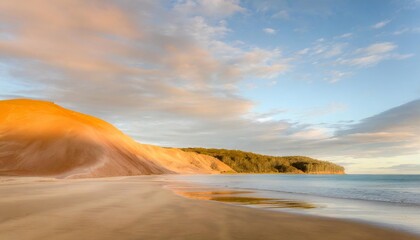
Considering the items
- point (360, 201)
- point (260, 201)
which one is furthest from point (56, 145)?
point (360, 201)

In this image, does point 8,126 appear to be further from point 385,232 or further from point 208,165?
point 208,165

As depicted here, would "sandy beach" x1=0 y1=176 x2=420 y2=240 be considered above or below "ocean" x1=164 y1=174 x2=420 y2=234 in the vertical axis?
below

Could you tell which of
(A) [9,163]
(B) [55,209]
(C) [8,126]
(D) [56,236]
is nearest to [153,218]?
(D) [56,236]

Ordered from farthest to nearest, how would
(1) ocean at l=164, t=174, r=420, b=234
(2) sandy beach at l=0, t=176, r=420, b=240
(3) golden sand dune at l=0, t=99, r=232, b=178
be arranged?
(3) golden sand dune at l=0, t=99, r=232, b=178
(1) ocean at l=164, t=174, r=420, b=234
(2) sandy beach at l=0, t=176, r=420, b=240

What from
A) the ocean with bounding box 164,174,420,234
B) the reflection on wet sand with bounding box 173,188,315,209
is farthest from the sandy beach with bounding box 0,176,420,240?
the reflection on wet sand with bounding box 173,188,315,209

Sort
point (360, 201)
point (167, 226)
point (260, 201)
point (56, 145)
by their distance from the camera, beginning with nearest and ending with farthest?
point (167, 226), point (260, 201), point (360, 201), point (56, 145)

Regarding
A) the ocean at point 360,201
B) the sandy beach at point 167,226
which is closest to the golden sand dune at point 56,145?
the ocean at point 360,201

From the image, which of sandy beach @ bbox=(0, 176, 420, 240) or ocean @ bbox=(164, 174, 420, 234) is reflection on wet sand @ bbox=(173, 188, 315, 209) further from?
sandy beach @ bbox=(0, 176, 420, 240)

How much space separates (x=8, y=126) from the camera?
84500 mm

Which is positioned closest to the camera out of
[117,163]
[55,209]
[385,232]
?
[385,232]

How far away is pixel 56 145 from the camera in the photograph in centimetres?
7775

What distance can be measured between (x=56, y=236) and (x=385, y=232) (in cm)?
899

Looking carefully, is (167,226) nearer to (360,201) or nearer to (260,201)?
(260,201)

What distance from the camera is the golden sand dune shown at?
70125 millimetres
